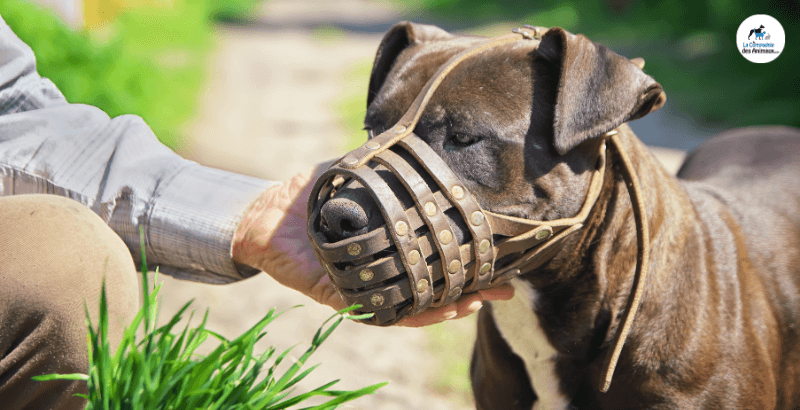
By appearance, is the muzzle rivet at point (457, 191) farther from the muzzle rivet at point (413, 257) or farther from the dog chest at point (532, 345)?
the dog chest at point (532, 345)

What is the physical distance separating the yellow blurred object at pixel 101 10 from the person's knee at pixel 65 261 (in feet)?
15.9

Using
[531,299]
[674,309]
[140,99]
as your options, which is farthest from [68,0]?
[674,309]

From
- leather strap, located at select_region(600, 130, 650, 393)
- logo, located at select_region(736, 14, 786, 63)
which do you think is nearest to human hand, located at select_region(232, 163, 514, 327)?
leather strap, located at select_region(600, 130, 650, 393)

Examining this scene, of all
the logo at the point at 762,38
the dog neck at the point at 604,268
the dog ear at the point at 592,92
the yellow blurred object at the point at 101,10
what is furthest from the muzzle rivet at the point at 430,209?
the yellow blurred object at the point at 101,10

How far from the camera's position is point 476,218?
1.71m

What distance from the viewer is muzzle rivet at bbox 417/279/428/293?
172cm

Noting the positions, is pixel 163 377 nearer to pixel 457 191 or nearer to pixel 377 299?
pixel 377 299

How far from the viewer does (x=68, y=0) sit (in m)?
4.91

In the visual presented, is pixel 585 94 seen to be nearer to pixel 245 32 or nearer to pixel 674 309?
pixel 674 309

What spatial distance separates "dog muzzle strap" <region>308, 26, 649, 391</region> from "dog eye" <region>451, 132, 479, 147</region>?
0.31 ft

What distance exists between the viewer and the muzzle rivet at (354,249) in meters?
1.66

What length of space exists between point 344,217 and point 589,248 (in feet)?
2.56

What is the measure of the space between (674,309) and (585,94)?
73 centimetres

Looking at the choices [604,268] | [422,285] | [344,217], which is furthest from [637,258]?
[344,217]
